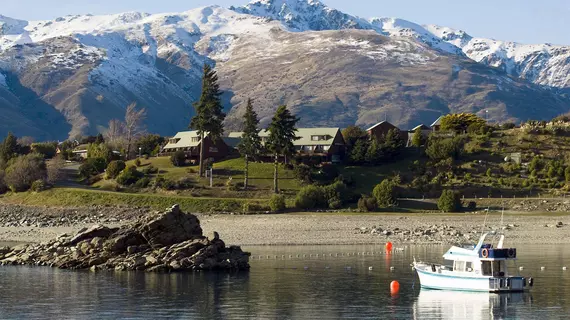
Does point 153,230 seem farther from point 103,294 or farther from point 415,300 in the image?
point 415,300

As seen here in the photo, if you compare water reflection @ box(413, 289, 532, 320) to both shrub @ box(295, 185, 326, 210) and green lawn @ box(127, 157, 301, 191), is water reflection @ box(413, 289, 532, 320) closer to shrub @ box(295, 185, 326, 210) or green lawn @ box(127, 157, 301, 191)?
shrub @ box(295, 185, 326, 210)

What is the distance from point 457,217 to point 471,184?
1944cm

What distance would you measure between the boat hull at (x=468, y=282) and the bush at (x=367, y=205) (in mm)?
48894

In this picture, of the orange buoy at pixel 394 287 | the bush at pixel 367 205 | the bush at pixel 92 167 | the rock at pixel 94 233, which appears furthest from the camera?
the bush at pixel 92 167

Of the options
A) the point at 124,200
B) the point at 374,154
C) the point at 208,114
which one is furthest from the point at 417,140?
the point at 124,200

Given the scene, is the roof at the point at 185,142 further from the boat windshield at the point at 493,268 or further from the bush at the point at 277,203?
the boat windshield at the point at 493,268

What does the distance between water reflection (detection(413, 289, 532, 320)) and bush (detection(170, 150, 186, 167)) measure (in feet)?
266

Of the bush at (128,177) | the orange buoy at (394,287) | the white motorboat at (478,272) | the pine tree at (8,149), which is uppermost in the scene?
the pine tree at (8,149)

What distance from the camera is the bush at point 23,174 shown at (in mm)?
126562

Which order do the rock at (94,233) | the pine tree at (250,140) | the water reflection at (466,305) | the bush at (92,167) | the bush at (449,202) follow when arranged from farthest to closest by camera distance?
1. the bush at (92,167)
2. the pine tree at (250,140)
3. the bush at (449,202)
4. the rock at (94,233)
5. the water reflection at (466,305)

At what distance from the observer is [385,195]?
11075 cm

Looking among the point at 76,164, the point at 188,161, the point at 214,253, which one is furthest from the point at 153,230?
the point at 76,164

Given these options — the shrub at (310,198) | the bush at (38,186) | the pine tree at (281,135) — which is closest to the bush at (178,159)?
the pine tree at (281,135)

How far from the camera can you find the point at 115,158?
144 m
